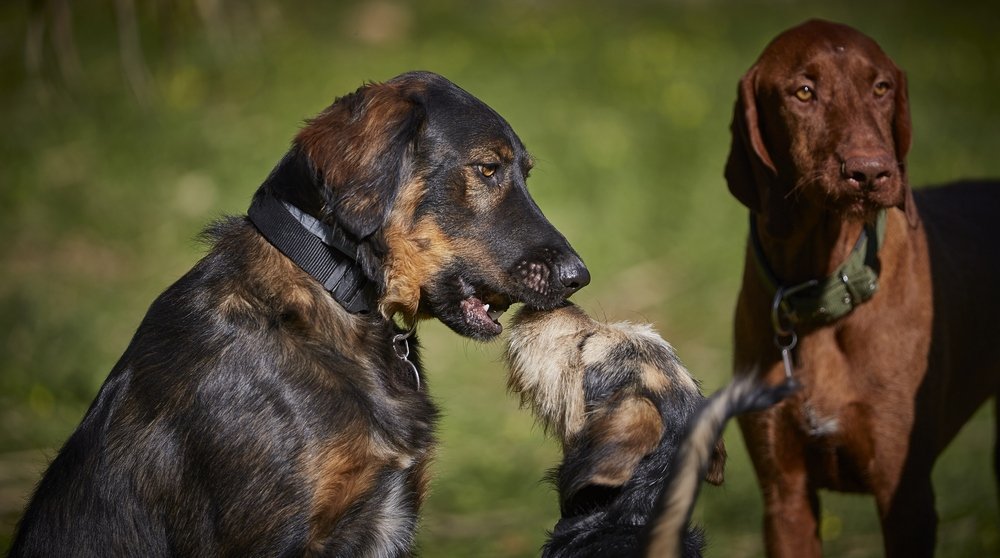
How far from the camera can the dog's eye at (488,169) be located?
4.16 meters

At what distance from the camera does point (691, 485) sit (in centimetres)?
283

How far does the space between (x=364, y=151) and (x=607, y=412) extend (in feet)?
4.32

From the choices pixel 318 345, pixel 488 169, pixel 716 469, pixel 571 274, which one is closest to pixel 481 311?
pixel 571 274

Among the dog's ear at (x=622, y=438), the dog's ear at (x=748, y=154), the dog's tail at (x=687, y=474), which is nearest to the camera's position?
the dog's tail at (x=687, y=474)

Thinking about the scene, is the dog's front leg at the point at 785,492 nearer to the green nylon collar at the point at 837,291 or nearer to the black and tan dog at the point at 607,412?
the green nylon collar at the point at 837,291

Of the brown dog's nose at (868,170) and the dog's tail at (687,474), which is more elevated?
the brown dog's nose at (868,170)

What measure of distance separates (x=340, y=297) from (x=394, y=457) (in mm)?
651

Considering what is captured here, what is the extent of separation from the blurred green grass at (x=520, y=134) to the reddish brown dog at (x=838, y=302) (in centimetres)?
209

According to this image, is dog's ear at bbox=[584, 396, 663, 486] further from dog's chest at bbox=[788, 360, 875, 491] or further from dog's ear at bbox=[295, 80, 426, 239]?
dog's chest at bbox=[788, 360, 875, 491]

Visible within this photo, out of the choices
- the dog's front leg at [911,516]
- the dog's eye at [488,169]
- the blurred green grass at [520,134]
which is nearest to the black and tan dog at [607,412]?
the dog's eye at [488,169]

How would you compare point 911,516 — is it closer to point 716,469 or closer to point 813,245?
point 813,245

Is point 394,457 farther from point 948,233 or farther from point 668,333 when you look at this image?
point 668,333

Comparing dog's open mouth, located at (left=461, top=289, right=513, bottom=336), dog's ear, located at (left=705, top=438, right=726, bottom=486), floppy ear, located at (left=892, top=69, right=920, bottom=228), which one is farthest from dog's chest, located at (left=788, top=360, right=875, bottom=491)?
dog's open mouth, located at (left=461, top=289, right=513, bottom=336)

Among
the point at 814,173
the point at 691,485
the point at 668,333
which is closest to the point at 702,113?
the point at 668,333
